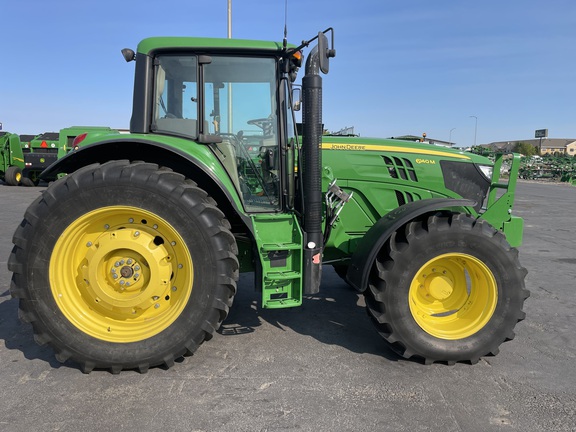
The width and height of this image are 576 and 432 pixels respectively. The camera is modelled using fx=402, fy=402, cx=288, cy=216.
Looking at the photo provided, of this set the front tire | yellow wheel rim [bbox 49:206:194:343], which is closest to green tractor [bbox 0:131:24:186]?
yellow wheel rim [bbox 49:206:194:343]

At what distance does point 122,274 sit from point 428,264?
7.59 feet

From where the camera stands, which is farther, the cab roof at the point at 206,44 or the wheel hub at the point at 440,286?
the wheel hub at the point at 440,286

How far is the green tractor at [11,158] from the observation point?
16.5m

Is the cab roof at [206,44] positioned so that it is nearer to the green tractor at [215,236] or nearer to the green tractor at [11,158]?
the green tractor at [215,236]

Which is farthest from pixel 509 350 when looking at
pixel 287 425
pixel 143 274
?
pixel 143 274

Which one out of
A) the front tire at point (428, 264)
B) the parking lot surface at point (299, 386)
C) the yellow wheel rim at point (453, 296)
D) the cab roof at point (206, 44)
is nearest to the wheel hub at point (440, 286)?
the yellow wheel rim at point (453, 296)

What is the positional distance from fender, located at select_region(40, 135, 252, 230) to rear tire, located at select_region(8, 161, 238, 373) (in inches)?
6.3

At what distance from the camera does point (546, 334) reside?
3592 mm

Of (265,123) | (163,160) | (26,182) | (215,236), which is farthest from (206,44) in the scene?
(26,182)

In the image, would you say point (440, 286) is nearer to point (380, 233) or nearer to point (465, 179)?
point (380, 233)

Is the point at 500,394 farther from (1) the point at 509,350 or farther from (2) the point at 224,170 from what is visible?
(2) the point at 224,170

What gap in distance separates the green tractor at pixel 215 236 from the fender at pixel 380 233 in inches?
0.6

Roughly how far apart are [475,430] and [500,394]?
1.56ft

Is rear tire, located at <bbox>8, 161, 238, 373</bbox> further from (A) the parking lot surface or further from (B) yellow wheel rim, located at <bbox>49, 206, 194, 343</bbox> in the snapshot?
(A) the parking lot surface
